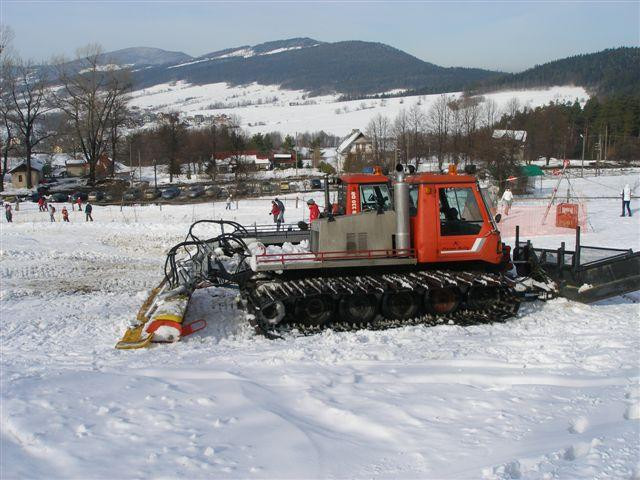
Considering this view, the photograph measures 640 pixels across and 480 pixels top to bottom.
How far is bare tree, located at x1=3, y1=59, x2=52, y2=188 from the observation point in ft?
221

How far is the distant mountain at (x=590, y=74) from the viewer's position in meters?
146

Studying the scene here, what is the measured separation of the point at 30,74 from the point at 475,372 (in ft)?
250

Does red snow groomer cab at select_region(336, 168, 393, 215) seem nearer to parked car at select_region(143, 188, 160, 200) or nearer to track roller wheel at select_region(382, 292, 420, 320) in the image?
track roller wheel at select_region(382, 292, 420, 320)

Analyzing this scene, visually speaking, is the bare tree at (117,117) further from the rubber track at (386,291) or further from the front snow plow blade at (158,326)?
the rubber track at (386,291)

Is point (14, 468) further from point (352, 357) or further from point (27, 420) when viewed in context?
point (352, 357)

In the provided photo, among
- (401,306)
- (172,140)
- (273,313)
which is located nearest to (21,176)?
(172,140)

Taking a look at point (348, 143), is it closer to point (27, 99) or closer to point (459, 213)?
point (27, 99)

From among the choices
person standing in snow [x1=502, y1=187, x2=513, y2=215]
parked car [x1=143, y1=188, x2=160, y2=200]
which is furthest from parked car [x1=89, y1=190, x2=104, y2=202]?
person standing in snow [x1=502, y1=187, x2=513, y2=215]

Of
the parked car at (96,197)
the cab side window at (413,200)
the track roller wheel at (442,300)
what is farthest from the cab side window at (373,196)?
the parked car at (96,197)

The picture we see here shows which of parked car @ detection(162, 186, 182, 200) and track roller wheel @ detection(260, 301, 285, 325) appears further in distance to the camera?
parked car @ detection(162, 186, 182, 200)

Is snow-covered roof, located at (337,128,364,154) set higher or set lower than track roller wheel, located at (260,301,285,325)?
higher

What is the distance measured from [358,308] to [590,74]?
180 meters

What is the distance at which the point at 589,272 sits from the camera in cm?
1048

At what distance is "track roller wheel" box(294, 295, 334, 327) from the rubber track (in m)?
0.10
